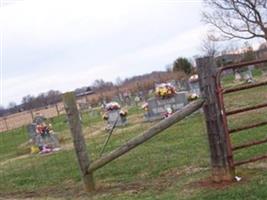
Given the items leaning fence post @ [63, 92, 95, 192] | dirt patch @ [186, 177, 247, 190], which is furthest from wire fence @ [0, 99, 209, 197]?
dirt patch @ [186, 177, 247, 190]

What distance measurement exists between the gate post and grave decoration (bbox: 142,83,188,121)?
49.0ft

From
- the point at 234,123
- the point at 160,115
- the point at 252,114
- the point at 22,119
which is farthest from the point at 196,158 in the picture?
the point at 22,119

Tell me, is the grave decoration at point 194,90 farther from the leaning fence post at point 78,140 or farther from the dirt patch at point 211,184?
the dirt patch at point 211,184

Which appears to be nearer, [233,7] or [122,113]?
[122,113]

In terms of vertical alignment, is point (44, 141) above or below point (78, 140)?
below

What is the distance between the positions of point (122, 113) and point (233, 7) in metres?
32.4

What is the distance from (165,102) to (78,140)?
1470cm

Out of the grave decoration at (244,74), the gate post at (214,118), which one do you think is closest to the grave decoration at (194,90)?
the grave decoration at (244,74)

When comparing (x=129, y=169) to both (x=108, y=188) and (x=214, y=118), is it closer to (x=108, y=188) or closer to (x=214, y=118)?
(x=108, y=188)

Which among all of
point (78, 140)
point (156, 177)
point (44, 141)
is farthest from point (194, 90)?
point (78, 140)

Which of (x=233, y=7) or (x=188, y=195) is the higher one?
(x=233, y=7)

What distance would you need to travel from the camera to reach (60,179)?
10453mm

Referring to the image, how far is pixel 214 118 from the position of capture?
7.24 metres

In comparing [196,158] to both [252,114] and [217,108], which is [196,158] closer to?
[217,108]
